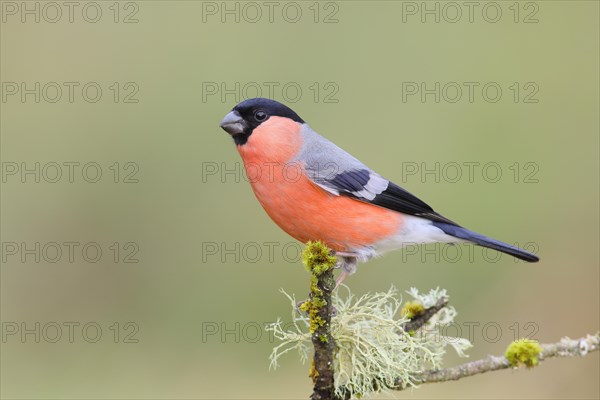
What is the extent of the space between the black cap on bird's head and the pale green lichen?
1.14 metres

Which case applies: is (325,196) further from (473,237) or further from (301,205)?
(473,237)

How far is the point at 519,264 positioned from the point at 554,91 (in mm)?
1578

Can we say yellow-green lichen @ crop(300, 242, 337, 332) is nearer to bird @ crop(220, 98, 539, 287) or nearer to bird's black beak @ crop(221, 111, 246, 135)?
bird @ crop(220, 98, 539, 287)

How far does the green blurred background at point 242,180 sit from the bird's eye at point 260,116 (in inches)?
76.4

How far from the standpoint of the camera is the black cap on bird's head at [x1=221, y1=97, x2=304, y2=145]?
12.7 feet

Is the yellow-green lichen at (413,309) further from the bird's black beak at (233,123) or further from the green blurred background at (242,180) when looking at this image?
the green blurred background at (242,180)

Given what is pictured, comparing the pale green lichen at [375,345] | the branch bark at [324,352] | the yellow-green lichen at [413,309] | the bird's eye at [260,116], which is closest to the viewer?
the branch bark at [324,352]

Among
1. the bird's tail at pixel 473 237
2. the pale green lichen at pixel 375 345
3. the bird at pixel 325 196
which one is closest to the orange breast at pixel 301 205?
the bird at pixel 325 196

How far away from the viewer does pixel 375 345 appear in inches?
115

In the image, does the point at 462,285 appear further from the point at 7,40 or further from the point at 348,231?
the point at 7,40

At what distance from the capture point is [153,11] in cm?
655

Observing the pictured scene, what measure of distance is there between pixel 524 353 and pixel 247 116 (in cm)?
190

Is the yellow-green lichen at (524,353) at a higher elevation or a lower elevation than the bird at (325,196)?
lower

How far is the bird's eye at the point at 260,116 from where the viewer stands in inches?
155
